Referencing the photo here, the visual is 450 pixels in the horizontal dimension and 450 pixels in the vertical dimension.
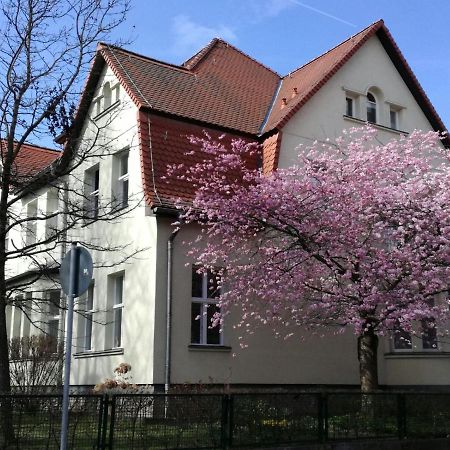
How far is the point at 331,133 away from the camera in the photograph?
18141 mm

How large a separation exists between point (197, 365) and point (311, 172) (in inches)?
195

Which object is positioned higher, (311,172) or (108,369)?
(311,172)

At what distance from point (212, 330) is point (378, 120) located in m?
8.76

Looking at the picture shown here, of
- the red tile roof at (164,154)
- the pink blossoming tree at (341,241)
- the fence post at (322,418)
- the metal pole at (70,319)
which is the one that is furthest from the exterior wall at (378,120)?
the metal pole at (70,319)

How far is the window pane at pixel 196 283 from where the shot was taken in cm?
1497

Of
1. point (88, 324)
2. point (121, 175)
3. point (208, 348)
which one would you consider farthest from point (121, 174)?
point (208, 348)

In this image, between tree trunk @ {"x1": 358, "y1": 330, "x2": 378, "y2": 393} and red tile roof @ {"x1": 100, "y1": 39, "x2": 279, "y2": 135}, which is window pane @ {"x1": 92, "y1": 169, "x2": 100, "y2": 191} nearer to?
red tile roof @ {"x1": 100, "y1": 39, "x2": 279, "y2": 135}

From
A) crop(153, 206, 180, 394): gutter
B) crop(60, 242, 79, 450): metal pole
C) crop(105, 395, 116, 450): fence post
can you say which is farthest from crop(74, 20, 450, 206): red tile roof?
crop(60, 242, 79, 450): metal pole

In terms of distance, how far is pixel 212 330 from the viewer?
15055 millimetres

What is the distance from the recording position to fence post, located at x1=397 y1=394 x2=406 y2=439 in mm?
11180

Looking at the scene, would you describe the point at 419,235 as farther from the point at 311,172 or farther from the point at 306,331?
the point at 306,331

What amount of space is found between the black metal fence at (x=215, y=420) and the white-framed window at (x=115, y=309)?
6594 mm

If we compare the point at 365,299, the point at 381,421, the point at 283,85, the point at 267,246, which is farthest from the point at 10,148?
the point at 283,85

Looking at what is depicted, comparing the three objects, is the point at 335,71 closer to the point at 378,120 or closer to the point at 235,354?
the point at 378,120
